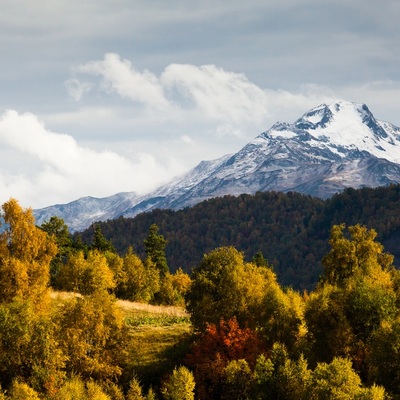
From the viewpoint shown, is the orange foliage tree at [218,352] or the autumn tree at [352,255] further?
the autumn tree at [352,255]

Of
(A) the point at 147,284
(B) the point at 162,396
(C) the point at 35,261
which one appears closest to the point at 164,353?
(B) the point at 162,396

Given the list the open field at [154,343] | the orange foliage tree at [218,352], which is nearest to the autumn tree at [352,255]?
the orange foliage tree at [218,352]

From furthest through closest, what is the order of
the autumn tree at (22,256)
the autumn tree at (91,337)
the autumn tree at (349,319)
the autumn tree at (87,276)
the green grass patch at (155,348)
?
the autumn tree at (87,276), the green grass patch at (155,348), the autumn tree at (22,256), the autumn tree at (349,319), the autumn tree at (91,337)

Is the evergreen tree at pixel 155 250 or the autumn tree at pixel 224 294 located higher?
the evergreen tree at pixel 155 250

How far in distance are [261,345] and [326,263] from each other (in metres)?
20.9

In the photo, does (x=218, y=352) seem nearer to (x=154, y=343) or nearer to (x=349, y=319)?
(x=154, y=343)

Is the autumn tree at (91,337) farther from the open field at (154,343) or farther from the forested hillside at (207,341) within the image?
the open field at (154,343)

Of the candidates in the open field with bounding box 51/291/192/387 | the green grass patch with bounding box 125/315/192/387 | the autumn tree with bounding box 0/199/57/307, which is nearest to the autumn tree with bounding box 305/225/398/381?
the green grass patch with bounding box 125/315/192/387

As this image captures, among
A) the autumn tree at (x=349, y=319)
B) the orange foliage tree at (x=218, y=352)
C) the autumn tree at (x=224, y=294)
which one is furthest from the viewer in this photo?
the autumn tree at (x=224, y=294)

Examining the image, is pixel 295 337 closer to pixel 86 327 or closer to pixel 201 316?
pixel 201 316

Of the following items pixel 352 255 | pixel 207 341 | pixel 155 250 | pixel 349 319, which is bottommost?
pixel 349 319

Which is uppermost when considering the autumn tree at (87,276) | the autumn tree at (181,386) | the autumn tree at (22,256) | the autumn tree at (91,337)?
the autumn tree at (22,256)

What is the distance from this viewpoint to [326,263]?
75.8 m

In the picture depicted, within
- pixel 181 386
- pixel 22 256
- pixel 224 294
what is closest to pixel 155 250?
pixel 224 294
